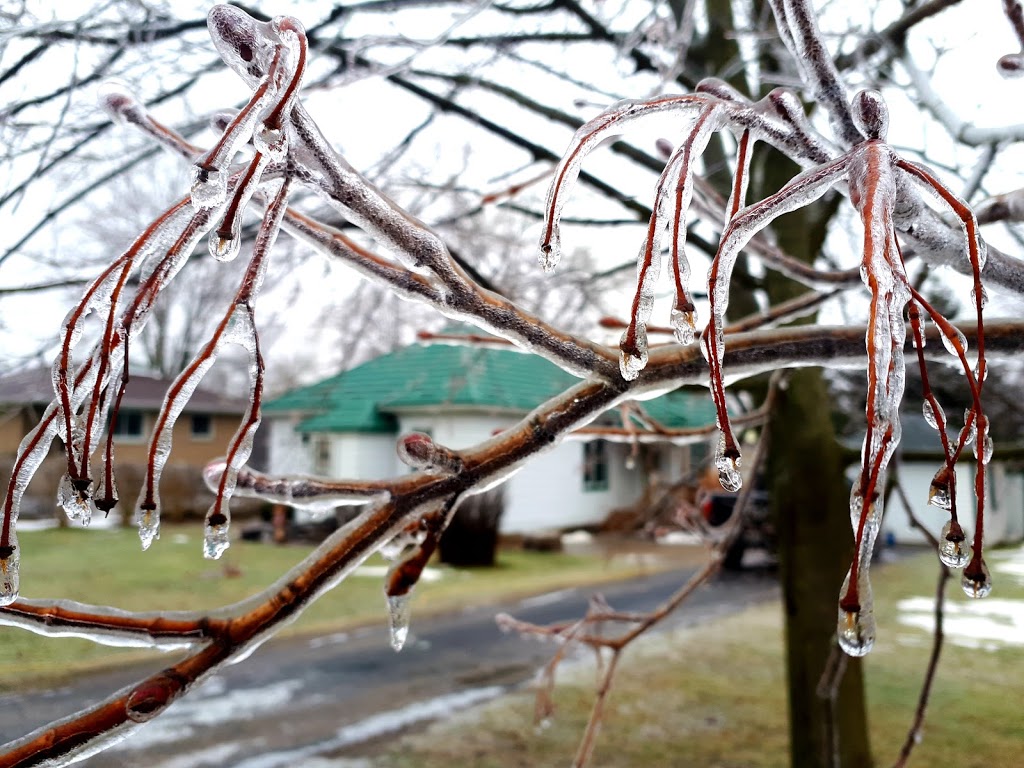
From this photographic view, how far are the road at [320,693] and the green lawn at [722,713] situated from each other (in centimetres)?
48

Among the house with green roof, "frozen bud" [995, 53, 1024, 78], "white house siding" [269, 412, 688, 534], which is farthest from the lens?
"white house siding" [269, 412, 688, 534]

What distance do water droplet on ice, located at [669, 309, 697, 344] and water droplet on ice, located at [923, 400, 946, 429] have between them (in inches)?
10.3

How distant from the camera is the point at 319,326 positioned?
22.5 ft

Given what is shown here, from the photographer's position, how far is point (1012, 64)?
56.6 inches

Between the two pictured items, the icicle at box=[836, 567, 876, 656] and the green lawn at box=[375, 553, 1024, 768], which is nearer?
the icicle at box=[836, 567, 876, 656]

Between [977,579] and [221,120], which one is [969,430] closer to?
[977,579]

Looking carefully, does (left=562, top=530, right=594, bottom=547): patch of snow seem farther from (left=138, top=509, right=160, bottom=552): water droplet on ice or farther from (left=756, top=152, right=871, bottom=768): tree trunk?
(left=138, top=509, right=160, bottom=552): water droplet on ice

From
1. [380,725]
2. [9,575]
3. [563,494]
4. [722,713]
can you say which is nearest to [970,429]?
[9,575]

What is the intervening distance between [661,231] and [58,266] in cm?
419

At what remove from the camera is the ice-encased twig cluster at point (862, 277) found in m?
0.74

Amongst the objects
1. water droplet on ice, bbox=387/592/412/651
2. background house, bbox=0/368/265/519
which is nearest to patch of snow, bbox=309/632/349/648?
background house, bbox=0/368/265/519

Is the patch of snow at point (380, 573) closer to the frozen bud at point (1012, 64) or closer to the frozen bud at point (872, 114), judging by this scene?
the frozen bud at point (1012, 64)

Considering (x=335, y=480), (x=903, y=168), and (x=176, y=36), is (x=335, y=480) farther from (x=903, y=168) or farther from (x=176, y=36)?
(x=176, y=36)

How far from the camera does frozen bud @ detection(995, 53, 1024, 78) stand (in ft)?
4.69
